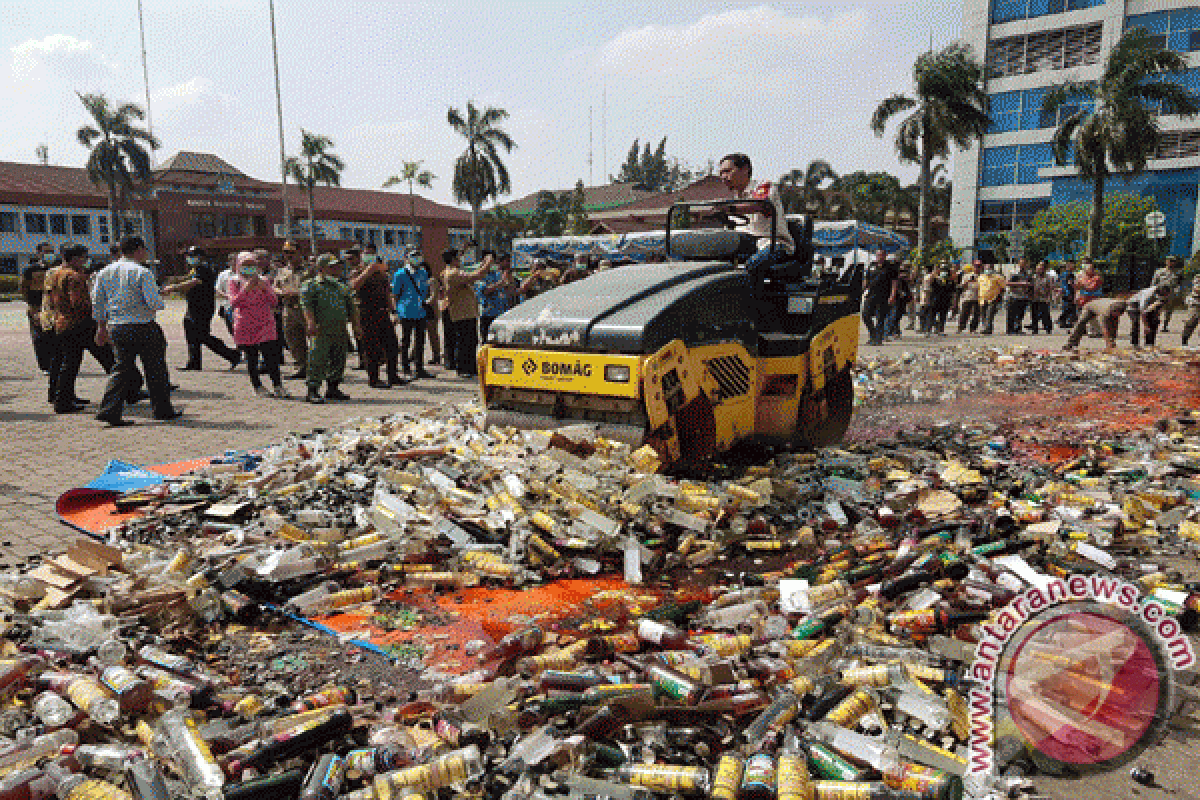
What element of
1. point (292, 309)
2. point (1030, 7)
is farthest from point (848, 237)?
point (1030, 7)

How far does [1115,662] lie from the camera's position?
2.87 m

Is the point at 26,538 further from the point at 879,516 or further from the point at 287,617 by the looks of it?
the point at 879,516

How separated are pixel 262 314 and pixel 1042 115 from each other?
53378 millimetres

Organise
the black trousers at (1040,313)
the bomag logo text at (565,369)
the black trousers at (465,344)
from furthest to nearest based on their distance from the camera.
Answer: the black trousers at (1040,313) → the black trousers at (465,344) → the bomag logo text at (565,369)

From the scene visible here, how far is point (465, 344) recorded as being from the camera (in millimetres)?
12945

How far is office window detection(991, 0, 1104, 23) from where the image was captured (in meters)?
47.6

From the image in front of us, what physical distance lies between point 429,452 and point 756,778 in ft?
12.6

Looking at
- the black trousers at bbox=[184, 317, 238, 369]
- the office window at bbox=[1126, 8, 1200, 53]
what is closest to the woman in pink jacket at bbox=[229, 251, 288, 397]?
the black trousers at bbox=[184, 317, 238, 369]

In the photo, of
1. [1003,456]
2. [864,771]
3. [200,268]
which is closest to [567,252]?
[200,268]

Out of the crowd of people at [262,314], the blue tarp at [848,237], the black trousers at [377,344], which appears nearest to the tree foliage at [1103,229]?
the blue tarp at [848,237]

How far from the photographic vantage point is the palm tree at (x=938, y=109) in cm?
3844

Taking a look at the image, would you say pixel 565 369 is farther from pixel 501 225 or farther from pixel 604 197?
pixel 604 197

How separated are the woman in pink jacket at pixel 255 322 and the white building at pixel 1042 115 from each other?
46.7m

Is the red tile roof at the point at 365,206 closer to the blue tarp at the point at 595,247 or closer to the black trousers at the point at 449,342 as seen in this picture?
the blue tarp at the point at 595,247
